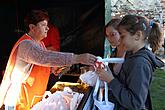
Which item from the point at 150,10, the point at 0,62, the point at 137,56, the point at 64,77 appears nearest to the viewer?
the point at 137,56

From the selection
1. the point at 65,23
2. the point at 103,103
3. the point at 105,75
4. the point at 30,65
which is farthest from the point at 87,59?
the point at 65,23

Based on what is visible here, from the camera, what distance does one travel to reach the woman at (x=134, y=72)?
1.88 metres

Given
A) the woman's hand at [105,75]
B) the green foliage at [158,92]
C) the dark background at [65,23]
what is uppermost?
the dark background at [65,23]

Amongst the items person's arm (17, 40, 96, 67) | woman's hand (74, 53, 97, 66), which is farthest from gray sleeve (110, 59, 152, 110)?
person's arm (17, 40, 96, 67)

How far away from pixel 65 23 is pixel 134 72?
12.6 ft

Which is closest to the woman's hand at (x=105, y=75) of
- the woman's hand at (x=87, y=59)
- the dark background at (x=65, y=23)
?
the woman's hand at (x=87, y=59)

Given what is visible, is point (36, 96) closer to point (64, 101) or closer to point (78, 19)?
point (64, 101)

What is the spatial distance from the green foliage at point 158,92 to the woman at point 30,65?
3.83m

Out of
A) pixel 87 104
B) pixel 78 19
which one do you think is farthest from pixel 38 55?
pixel 78 19

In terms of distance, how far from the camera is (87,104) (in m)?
1.98

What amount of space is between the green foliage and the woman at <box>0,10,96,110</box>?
3.83 metres

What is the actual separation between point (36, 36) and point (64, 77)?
2.21 meters

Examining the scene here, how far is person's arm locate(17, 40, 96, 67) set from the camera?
2330 mm

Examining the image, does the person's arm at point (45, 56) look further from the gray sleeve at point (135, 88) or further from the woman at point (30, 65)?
the gray sleeve at point (135, 88)
